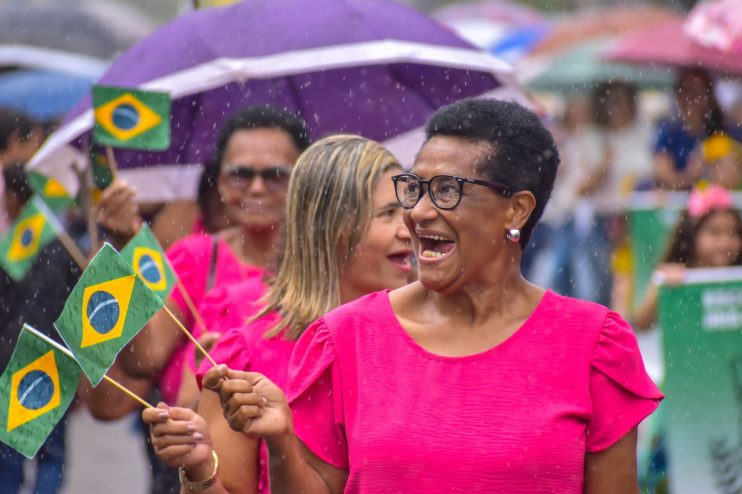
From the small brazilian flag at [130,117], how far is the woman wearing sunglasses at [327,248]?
133 centimetres

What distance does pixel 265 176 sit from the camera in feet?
18.9

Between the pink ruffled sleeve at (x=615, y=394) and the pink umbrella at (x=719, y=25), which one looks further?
the pink umbrella at (x=719, y=25)

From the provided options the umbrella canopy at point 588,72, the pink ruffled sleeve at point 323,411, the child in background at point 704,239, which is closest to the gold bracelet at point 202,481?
the pink ruffled sleeve at point 323,411

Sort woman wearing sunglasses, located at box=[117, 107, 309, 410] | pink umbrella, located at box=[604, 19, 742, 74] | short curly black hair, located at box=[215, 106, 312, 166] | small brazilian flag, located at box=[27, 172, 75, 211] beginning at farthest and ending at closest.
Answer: pink umbrella, located at box=[604, 19, 742, 74] → small brazilian flag, located at box=[27, 172, 75, 211] → short curly black hair, located at box=[215, 106, 312, 166] → woman wearing sunglasses, located at box=[117, 107, 309, 410]

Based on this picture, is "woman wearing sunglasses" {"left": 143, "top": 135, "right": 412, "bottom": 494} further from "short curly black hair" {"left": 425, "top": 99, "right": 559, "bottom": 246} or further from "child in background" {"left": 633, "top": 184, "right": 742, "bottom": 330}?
"child in background" {"left": 633, "top": 184, "right": 742, "bottom": 330}

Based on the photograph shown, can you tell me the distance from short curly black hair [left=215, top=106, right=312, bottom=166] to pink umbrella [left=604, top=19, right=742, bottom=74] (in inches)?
266

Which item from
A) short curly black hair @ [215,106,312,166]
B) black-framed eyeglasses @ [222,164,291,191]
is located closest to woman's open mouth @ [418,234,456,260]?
black-framed eyeglasses @ [222,164,291,191]

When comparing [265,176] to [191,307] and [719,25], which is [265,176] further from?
[719,25]

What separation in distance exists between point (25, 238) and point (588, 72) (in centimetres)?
1253

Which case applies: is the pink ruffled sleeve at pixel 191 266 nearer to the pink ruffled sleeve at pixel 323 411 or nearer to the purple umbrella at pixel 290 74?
the purple umbrella at pixel 290 74

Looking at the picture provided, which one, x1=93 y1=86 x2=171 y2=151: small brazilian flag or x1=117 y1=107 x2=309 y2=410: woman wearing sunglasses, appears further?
x1=93 y1=86 x2=171 y2=151: small brazilian flag

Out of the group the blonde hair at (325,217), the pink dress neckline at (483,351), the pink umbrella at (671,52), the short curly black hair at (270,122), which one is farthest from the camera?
the pink umbrella at (671,52)

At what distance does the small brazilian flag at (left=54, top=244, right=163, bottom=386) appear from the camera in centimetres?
368

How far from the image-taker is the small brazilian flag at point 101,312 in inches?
145
